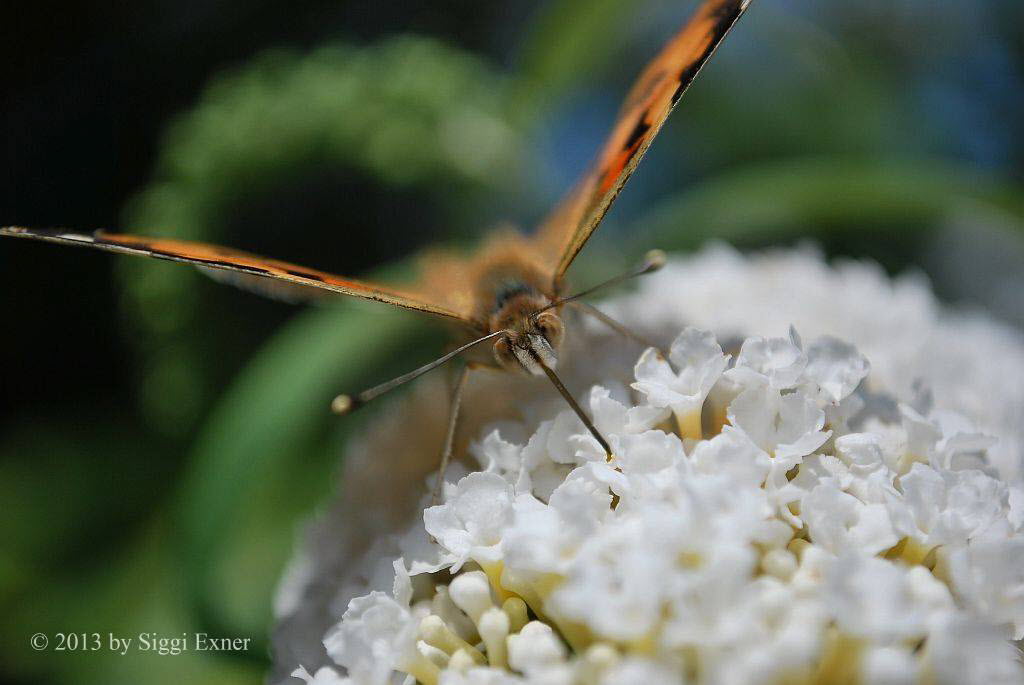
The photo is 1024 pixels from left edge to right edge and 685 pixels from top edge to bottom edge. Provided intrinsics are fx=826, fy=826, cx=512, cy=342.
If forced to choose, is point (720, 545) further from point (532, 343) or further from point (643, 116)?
point (643, 116)

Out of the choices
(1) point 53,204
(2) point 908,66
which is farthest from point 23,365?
(2) point 908,66

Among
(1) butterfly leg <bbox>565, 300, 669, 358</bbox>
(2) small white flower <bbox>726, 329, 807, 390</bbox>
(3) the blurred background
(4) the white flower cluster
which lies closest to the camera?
(4) the white flower cluster

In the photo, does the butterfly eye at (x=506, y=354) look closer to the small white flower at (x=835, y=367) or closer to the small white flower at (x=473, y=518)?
the small white flower at (x=473, y=518)

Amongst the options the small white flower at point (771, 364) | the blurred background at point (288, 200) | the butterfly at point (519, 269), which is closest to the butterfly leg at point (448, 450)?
the butterfly at point (519, 269)

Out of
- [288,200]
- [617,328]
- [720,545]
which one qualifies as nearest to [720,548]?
[720,545]

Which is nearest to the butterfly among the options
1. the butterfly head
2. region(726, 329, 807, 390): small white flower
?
the butterfly head

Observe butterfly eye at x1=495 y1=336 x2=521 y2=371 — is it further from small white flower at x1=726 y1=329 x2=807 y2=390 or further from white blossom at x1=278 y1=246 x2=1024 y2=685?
small white flower at x1=726 y1=329 x2=807 y2=390

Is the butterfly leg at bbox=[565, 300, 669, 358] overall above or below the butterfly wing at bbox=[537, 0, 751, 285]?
below
